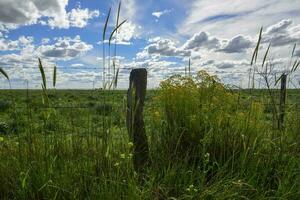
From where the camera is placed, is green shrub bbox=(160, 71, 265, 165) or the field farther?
green shrub bbox=(160, 71, 265, 165)

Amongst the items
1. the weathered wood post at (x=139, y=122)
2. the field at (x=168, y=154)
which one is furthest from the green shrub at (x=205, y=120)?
the weathered wood post at (x=139, y=122)

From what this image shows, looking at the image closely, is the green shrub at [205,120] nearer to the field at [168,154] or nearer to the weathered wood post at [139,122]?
the field at [168,154]

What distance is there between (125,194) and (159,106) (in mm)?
2135

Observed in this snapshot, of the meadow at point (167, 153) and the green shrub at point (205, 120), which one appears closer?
the meadow at point (167, 153)

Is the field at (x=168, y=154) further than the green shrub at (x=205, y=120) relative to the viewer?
No

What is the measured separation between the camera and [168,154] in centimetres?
429

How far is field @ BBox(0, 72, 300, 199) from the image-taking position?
3.39 m

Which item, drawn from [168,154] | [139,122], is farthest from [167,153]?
[139,122]

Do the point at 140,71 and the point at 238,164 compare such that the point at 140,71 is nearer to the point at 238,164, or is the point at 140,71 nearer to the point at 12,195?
the point at 238,164

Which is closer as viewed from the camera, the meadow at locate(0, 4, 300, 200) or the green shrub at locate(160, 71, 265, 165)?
the meadow at locate(0, 4, 300, 200)

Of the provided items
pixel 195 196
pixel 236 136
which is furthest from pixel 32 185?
pixel 236 136

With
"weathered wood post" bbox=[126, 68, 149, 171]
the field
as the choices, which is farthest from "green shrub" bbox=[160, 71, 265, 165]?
"weathered wood post" bbox=[126, 68, 149, 171]

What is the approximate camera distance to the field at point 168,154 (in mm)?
3391

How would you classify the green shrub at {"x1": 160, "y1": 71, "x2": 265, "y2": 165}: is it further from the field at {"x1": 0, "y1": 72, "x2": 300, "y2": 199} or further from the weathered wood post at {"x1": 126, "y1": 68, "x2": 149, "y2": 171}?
the weathered wood post at {"x1": 126, "y1": 68, "x2": 149, "y2": 171}
